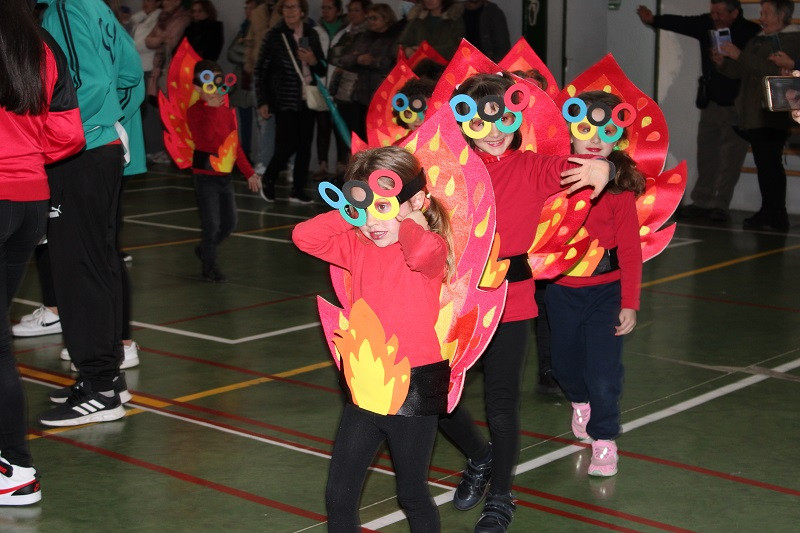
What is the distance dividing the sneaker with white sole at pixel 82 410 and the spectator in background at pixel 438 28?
21.6 feet

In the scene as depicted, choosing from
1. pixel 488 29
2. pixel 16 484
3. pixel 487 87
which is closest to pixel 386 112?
pixel 487 87

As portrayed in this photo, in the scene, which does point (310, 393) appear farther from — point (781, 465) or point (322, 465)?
point (781, 465)

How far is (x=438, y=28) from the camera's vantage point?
11.0 meters

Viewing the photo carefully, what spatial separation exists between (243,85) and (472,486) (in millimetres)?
11343

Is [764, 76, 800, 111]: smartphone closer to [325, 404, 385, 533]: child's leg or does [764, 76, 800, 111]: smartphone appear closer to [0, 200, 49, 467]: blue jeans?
[325, 404, 385, 533]: child's leg

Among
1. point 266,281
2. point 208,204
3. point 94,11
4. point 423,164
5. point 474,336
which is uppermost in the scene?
point 94,11

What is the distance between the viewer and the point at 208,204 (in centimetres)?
805

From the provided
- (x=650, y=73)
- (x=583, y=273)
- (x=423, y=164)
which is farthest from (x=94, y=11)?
(x=650, y=73)

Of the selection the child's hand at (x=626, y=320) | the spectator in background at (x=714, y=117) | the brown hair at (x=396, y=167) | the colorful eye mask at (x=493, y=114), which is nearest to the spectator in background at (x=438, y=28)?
the spectator in background at (x=714, y=117)

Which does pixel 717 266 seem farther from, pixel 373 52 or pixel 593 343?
pixel 373 52

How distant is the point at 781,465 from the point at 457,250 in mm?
1911

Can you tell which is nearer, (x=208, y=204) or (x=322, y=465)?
(x=322, y=465)

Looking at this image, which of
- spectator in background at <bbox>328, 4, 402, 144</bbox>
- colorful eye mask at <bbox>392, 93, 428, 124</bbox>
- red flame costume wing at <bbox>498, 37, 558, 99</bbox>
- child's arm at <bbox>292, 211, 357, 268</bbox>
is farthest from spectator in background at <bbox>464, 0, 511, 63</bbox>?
child's arm at <bbox>292, 211, 357, 268</bbox>

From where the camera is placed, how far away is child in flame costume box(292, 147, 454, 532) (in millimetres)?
3205
